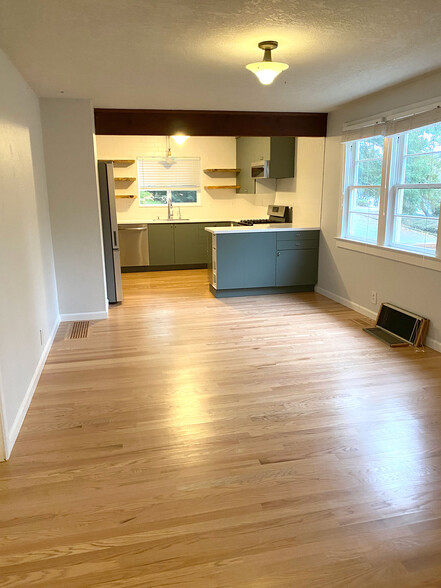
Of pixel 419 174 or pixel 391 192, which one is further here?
pixel 391 192

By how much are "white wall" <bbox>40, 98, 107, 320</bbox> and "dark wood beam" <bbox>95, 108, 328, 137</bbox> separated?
18.4 inches

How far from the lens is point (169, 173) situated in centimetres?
792

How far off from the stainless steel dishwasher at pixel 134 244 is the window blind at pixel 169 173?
97 cm

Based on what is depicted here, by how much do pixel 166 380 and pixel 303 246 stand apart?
129 inches

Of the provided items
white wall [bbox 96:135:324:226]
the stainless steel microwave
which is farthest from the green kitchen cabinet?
the stainless steel microwave

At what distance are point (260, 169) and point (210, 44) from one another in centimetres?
416

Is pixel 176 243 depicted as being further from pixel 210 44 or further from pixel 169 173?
pixel 210 44

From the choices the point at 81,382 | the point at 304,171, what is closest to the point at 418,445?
the point at 81,382

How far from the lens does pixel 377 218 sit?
4637 millimetres

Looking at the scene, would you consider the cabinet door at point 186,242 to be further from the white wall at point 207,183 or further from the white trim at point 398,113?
the white trim at point 398,113

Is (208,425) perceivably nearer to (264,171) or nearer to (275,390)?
(275,390)

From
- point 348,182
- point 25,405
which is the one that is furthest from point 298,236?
point 25,405

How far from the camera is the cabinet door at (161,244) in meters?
7.48

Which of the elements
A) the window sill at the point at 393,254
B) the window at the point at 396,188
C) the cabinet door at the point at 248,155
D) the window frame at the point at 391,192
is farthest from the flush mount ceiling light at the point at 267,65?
the cabinet door at the point at 248,155
